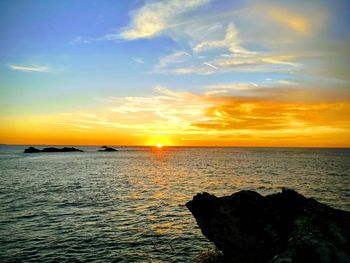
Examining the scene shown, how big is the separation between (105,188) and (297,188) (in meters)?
35.4

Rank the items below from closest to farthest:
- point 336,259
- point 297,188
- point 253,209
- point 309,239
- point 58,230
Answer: point 336,259, point 309,239, point 253,209, point 58,230, point 297,188

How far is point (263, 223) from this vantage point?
15.9 meters

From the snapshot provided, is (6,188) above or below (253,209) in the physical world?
below

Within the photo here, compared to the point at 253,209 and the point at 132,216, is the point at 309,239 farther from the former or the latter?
the point at 132,216

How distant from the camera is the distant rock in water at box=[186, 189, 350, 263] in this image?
13.0 metres

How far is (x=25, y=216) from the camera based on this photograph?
3181 centimetres

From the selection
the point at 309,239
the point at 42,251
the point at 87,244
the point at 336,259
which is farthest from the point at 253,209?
the point at 42,251

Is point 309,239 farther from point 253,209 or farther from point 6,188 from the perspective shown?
point 6,188

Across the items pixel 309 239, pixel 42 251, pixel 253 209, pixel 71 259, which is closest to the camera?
pixel 309 239

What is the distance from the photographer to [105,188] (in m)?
54.4

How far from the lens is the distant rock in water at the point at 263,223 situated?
1300 centimetres

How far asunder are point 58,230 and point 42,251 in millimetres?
5285

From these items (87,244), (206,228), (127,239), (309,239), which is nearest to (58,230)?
(87,244)

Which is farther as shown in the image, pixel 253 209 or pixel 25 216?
pixel 25 216
